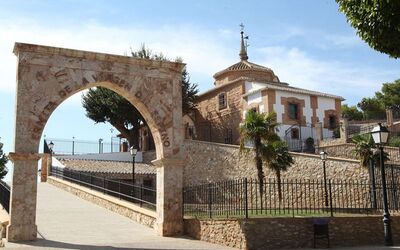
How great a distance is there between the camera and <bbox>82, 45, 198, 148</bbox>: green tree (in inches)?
1499

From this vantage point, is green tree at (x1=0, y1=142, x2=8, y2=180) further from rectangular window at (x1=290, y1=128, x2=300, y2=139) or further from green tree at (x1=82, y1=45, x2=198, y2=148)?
rectangular window at (x1=290, y1=128, x2=300, y2=139)

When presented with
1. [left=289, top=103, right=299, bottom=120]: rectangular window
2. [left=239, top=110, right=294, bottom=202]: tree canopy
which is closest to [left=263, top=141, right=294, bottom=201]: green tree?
[left=239, top=110, right=294, bottom=202]: tree canopy

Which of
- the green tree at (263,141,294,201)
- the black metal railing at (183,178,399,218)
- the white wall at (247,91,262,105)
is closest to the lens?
the black metal railing at (183,178,399,218)

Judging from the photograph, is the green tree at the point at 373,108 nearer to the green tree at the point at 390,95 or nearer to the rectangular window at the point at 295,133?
the green tree at the point at 390,95

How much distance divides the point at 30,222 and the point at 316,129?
23.3 meters

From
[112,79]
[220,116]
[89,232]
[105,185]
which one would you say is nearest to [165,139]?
[112,79]

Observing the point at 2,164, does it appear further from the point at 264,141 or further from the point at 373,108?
the point at 373,108

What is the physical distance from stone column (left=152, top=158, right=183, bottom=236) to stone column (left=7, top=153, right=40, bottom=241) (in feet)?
12.7

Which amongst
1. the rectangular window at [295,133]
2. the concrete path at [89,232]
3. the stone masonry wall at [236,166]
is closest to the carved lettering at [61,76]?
the concrete path at [89,232]

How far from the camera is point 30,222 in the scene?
12867 mm

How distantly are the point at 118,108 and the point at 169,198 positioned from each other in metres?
24.0

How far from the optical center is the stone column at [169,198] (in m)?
14.7

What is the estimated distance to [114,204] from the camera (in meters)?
19.2

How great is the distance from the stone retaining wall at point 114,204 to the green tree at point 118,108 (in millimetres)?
12381
